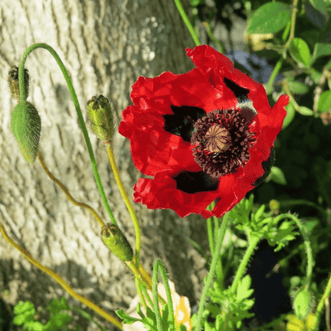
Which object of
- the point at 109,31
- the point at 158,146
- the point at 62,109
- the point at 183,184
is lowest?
the point at 183,184

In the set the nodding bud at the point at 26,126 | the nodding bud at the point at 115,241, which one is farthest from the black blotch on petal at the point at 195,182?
the nodding bud at the point at 26,126

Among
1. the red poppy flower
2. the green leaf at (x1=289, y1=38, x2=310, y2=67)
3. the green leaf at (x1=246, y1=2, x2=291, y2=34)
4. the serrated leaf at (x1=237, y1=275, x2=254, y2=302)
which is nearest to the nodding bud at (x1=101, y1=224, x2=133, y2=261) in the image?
the red poppy flower

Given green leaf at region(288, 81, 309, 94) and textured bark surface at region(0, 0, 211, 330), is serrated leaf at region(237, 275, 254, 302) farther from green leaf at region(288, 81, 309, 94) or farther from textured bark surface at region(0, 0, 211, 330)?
green leaf at region(288, 81, 309, 94)

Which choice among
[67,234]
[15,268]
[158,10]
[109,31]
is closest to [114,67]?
[109,31]

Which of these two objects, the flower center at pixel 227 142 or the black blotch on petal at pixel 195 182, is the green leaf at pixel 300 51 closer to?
the flower center at pixel 227 142

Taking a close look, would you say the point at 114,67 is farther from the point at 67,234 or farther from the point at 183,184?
the point at 67,234
